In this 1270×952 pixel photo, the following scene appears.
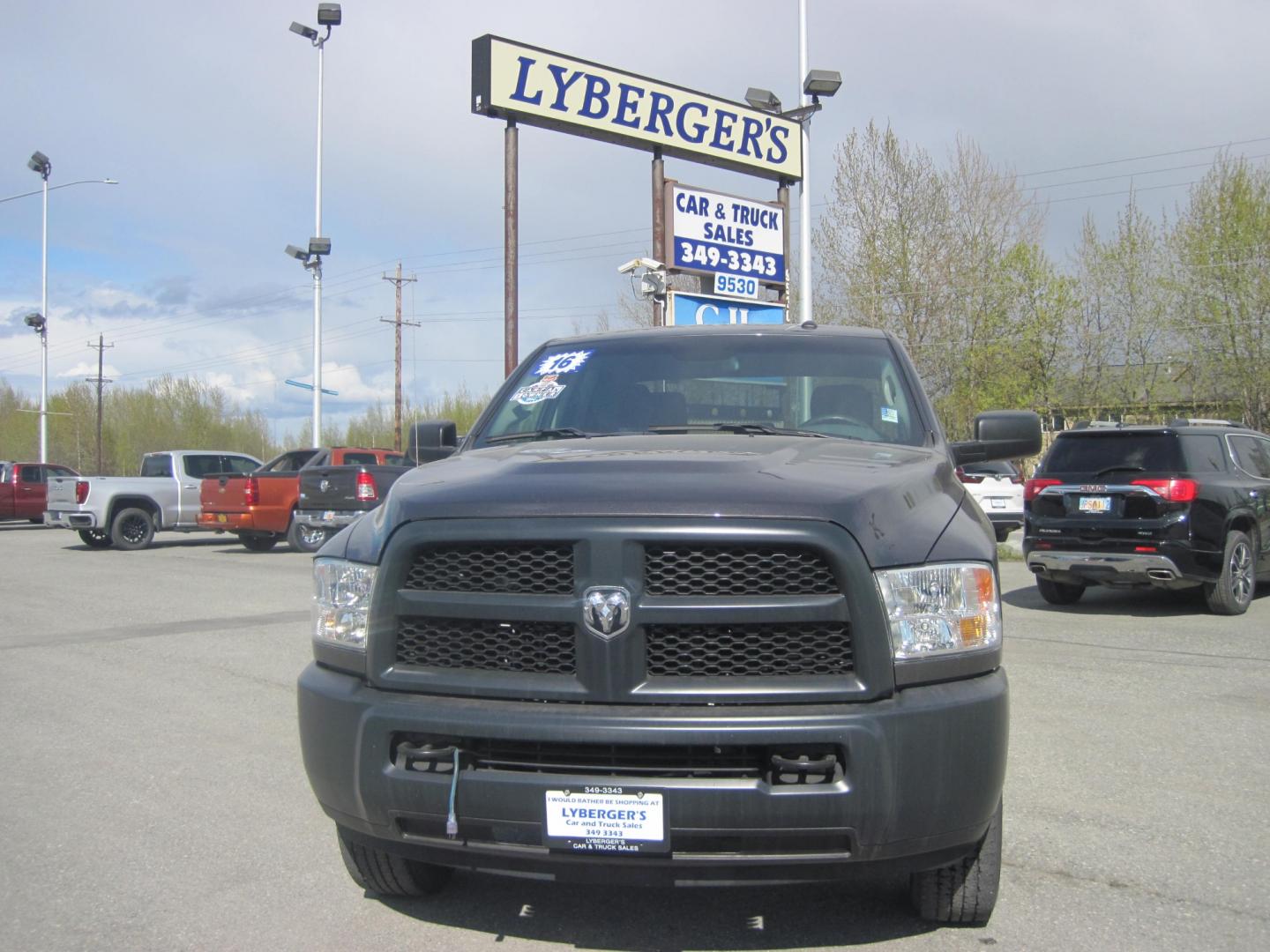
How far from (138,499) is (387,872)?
769 inches

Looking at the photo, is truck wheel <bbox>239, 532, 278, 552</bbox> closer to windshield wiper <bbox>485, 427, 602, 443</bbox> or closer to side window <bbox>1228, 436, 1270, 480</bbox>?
side window <bbox>1228, 436, 1270, 480</bbox>

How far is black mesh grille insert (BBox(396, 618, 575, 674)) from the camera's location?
3.01 m

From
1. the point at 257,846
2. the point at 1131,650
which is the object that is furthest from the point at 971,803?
A: the point at 1131,650

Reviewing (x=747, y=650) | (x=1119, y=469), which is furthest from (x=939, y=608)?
(x=1119, y=469)

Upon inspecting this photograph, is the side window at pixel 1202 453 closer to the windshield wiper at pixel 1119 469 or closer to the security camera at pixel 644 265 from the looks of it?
the windshield wiper at pixel 1119 469

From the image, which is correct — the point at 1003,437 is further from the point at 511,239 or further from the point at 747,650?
the point at 511,239

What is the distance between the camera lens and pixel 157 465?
2242cm

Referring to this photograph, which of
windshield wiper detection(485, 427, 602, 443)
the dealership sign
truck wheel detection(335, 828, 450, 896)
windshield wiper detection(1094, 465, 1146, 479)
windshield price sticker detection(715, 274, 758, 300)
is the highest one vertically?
the dealership sign

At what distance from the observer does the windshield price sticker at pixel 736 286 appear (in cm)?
2041

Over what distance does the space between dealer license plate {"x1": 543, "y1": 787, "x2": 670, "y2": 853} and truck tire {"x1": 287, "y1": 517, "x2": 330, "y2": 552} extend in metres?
17.0

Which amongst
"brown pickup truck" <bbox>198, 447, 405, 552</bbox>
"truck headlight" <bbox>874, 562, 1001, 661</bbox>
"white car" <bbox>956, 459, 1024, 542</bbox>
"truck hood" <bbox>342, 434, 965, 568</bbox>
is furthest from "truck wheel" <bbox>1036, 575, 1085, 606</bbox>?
"brown pickup truck" <bbox>198, 447, 405, 552</bbox>

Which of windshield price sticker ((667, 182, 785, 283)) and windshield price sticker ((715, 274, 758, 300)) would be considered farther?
windshield price sticker ((715, 274, 758, 300))

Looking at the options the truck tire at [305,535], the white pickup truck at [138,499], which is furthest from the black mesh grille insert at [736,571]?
the white pickup truck at [138,499]

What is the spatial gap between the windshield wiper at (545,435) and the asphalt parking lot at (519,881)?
1.58 metres
